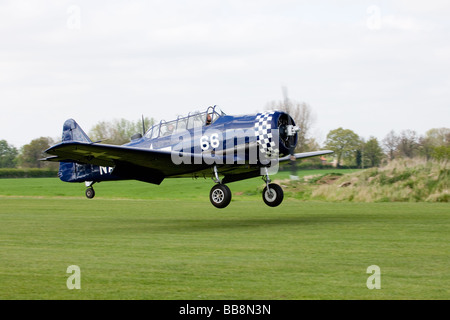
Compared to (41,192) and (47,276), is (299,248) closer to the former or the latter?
(47,276)

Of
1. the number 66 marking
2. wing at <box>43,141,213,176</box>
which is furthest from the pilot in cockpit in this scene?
wing at <box>43,141,213,176</box>

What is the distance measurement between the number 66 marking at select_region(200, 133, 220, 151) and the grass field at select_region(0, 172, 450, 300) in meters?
2.45

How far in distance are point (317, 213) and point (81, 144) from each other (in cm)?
956

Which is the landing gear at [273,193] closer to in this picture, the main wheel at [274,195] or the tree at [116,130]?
the main wheel at [274,195]

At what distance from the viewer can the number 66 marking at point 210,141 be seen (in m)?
17.8

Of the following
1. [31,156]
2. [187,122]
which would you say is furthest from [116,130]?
[187,122]

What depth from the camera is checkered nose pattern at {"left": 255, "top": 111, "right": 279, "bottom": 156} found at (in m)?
17.0

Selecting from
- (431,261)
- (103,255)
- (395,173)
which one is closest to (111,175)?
(103,255)

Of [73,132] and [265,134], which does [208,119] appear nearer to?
[265,134]

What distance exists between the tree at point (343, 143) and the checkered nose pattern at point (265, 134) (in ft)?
76.6

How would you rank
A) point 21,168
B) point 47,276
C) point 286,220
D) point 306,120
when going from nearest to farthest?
point 47,276 < point 286,220 < point 306,120 < point 21,168

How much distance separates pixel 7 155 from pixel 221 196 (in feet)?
145

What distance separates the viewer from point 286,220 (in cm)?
1780

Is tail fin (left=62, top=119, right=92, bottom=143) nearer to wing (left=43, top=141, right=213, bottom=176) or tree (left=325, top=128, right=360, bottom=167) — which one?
wing (left=43, top=141, right=213, bottom=176)
